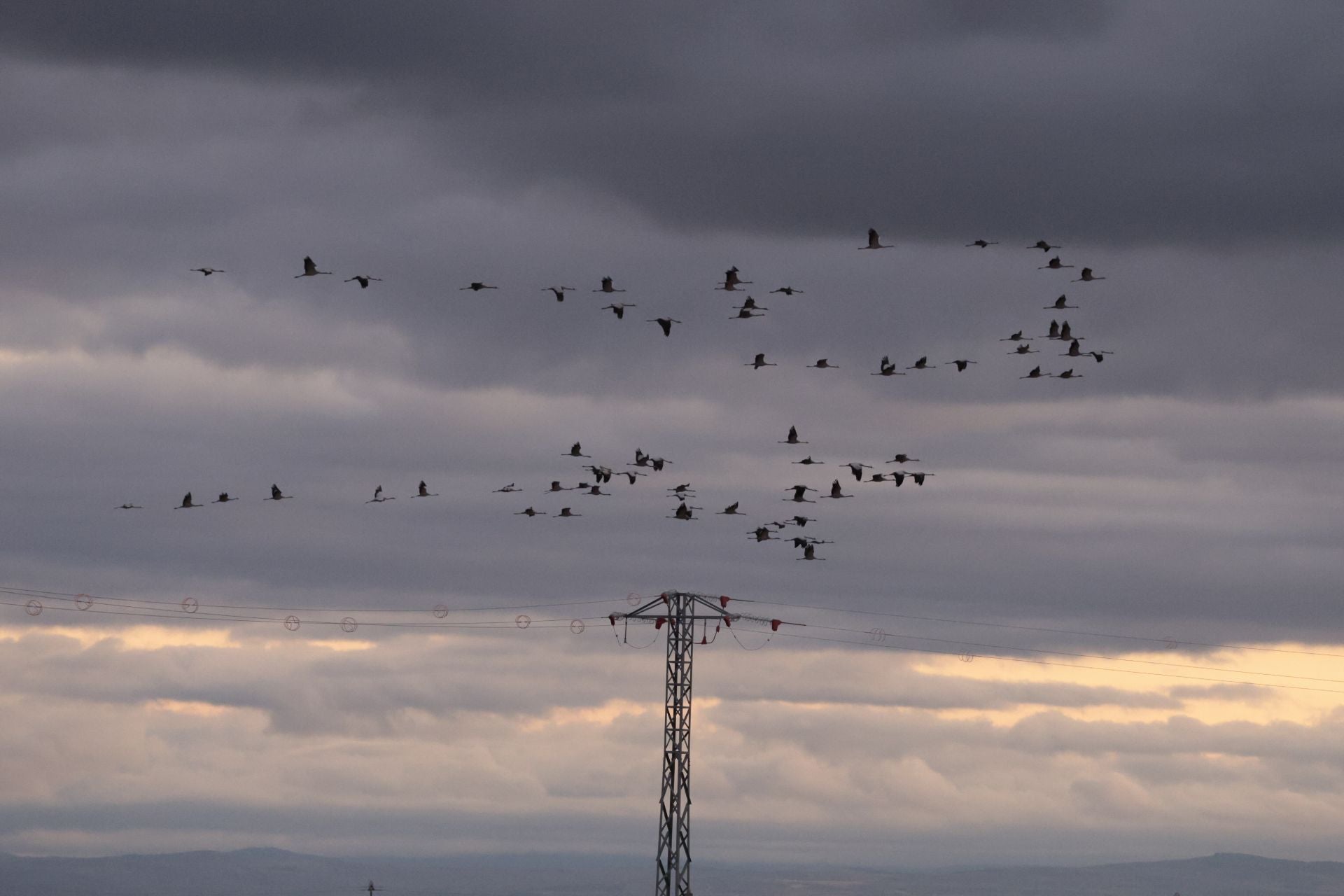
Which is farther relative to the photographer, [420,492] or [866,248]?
[420,492]

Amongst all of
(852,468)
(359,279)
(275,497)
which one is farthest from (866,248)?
(275,497)

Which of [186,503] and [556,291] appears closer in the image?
[556,291]

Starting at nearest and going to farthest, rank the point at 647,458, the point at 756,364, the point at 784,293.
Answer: the point at 784,293
the point at 756,364
the point at 647,458

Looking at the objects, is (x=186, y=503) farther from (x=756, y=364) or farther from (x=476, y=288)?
(x=756, y=364)

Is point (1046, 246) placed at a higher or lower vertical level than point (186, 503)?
higher

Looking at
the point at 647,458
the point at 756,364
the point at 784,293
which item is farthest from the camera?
the point at 647,458

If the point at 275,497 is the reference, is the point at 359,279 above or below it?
above

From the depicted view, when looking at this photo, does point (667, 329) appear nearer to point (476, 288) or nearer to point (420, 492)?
point (476, 288)

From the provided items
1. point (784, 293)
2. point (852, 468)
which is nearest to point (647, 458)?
point (852, 468)
